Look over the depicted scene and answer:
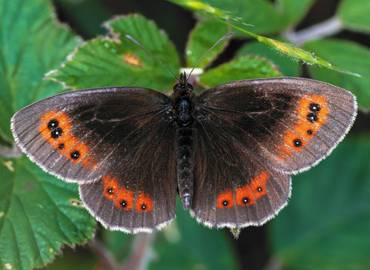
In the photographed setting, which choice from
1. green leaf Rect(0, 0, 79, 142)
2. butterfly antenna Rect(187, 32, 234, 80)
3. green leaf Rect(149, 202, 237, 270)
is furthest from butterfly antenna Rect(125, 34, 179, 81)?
green leaf Rect(149, 202, 237, 270)

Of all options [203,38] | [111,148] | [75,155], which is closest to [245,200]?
[111,148]

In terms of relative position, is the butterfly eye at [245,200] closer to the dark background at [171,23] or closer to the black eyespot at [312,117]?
the black eyespot at [312,117]

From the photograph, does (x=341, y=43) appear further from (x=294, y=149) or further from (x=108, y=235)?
(x=108, y=235)

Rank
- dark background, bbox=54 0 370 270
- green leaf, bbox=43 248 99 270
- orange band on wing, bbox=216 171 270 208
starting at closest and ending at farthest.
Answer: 1. orange band on wing, bbox=216 171 270 208
2. green leaf, bbox=43 248 99 270
3. dark background, bbox=54 0 370 270

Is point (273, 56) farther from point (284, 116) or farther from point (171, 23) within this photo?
point (171, 23)

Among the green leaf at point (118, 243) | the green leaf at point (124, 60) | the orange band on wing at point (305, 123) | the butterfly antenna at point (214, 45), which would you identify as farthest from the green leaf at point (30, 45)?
the green leaf at point (118, 243)

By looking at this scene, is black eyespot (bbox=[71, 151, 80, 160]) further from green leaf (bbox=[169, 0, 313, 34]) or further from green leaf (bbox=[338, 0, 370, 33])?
green leaf (bbox=[338, 0, 370, 33])

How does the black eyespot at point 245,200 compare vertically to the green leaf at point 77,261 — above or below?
below
